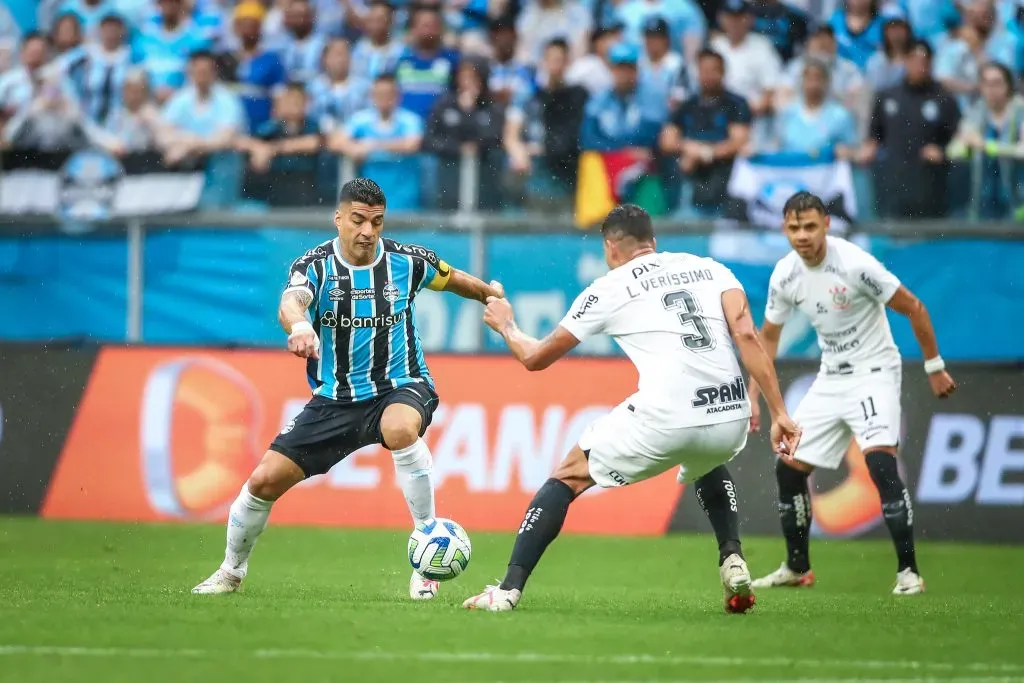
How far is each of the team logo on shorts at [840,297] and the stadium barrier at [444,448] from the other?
3.09 meters

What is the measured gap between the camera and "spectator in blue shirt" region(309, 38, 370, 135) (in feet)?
53.6

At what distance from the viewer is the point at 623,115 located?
611 inches

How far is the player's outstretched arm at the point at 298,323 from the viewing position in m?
7.90

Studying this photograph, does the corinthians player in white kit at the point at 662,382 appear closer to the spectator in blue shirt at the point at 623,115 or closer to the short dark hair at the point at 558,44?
the spectator in blue shirt at the point at 623,115

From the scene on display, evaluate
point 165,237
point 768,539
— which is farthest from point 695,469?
point 165,237

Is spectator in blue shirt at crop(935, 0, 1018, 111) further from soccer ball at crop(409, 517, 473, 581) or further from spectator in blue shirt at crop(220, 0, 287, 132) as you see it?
soccer ball at crop(409, 517, 473, 581)

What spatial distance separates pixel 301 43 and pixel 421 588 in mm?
9927

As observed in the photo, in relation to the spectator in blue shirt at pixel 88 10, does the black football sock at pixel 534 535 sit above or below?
below

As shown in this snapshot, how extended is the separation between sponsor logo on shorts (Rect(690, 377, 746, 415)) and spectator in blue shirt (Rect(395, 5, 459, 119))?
853 centimetres

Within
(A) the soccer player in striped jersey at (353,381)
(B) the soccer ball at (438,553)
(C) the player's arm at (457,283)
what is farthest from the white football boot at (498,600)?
(C) the player's arm at (457,283)

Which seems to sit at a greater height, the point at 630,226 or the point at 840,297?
the point at 630,226

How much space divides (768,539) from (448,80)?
6088 millimetres

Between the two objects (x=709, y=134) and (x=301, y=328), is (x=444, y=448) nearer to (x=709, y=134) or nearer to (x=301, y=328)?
(x=709, y=134)

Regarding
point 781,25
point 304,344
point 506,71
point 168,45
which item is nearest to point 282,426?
point 506,71
